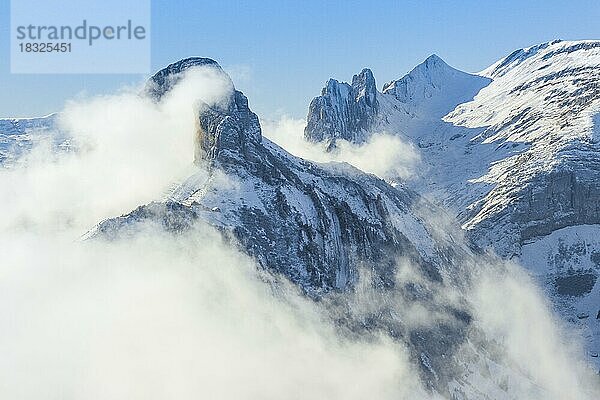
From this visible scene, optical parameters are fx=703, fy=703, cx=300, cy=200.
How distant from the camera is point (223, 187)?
149875 millimetres

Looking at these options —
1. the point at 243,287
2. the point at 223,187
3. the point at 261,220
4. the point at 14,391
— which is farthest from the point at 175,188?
the point at 14,391

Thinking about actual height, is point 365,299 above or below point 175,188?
below

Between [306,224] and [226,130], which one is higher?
[226,130]

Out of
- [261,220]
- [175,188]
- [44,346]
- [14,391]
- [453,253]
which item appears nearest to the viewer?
[14,391]

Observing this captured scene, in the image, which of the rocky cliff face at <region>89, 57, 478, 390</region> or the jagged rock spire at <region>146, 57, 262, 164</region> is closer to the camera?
the rocky cliff face at <region>89, 57, 478, 390</region>

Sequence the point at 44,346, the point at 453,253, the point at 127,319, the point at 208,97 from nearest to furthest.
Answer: the point at 44,346 → the point at 127,319 → the point at 208,97 → the point at 453,253

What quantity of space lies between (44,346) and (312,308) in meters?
50.8

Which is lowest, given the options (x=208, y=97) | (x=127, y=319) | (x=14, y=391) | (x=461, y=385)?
(x=461, y=385)

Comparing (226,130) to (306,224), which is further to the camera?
(226,130)

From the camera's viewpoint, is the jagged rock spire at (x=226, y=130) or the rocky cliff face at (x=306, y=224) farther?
the jagged rock spire at (x=226, y=130)

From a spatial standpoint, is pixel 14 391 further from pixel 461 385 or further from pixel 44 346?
pixel 461 385

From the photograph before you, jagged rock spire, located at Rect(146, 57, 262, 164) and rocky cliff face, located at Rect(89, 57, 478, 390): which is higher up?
jagged rock spire, located at Rect(146, 57, 262, 164)

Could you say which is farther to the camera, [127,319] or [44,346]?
[127,319]

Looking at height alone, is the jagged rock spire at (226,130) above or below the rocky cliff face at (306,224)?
above
